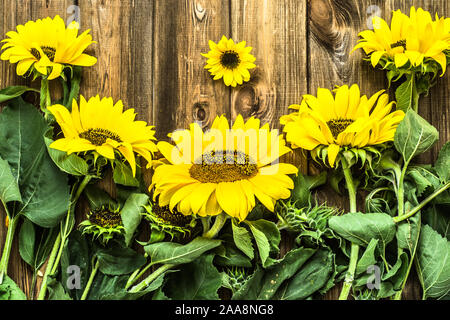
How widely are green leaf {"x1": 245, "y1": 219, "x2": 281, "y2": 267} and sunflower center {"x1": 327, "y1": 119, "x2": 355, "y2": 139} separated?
22cm

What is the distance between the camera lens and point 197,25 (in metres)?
0.99

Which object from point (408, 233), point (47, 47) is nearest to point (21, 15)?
point (47, 47)

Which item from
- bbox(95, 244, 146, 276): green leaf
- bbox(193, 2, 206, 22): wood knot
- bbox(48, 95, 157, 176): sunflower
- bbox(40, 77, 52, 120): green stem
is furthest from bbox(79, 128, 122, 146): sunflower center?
bbox(193, 2, 206, 22): wood knot

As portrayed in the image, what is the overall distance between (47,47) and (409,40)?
71cm

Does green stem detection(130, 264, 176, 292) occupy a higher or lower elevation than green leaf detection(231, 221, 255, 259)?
lower

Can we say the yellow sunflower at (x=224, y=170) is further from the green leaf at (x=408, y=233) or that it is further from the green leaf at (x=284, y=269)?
the green leaf at (x=408, y=233)

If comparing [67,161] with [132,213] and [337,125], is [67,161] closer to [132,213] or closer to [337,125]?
[132,213]

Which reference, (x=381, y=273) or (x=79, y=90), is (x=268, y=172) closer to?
(x=381, y=273)

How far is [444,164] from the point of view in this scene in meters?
0.92

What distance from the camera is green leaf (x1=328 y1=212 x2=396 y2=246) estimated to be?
88cm

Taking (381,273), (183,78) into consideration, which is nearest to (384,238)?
(381,273)

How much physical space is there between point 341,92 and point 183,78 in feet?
1.07

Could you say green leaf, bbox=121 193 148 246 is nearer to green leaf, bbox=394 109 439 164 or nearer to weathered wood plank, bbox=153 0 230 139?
weathered wood plank, bbox=153 0 230 139

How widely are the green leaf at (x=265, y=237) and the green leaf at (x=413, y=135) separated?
0.29m
